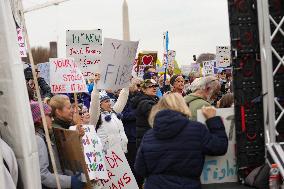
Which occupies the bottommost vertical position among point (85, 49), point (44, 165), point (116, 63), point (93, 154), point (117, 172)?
point (117, 172)

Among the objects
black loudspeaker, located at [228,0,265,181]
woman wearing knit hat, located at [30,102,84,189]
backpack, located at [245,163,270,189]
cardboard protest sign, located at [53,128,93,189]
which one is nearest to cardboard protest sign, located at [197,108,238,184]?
black loudspeaker, located at [228,0,265,181]

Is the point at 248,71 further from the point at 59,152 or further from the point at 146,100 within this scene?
the point at 146,100

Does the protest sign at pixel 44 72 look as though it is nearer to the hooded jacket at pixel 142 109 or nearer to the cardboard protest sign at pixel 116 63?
the cardboard protest sign at pixel 116 63

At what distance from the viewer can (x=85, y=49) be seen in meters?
10.4

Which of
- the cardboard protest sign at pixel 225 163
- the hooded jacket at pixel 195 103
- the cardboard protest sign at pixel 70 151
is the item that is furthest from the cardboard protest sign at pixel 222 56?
the cardboard protest sign at pixel 225 163

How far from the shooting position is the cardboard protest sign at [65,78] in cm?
853

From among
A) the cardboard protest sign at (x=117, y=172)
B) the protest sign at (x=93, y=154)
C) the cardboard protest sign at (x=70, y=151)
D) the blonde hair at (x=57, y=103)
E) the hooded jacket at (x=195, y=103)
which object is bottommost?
the cardboard protest sign at (x=117, y=172)

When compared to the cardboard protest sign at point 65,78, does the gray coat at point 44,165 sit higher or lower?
lower

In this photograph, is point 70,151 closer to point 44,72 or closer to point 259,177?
point 259,177

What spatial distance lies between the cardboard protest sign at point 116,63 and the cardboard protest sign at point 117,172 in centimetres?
140

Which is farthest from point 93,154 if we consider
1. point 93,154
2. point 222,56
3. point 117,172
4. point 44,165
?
point 222,56

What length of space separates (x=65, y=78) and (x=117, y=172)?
167 cm

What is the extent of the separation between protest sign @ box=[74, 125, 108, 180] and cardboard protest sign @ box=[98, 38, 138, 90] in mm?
1812

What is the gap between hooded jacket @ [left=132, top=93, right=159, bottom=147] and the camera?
27.6 feet
